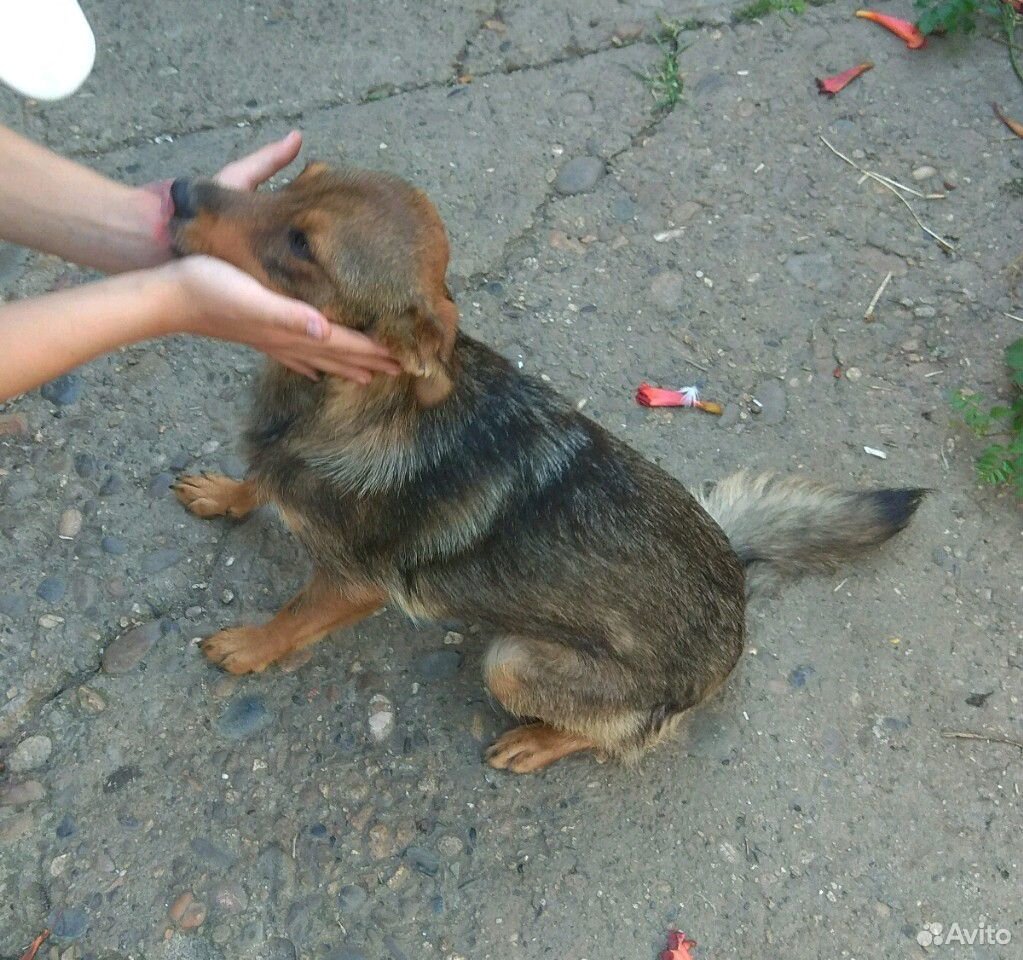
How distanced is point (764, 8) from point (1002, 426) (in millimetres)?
2377

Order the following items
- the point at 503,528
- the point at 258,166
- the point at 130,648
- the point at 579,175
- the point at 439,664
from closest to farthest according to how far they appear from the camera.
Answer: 1. the point at 503,528
2. the point at 258,166
3. the point at 130,648
4. the point at 439,664
5. the point at 579,175

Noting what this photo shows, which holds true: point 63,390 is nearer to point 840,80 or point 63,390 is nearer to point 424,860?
point 424,860

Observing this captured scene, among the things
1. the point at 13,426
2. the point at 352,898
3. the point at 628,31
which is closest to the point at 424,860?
the point at 352,898

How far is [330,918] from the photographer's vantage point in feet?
9.15

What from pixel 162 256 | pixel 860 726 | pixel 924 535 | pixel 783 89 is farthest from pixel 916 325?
pixel 162 256

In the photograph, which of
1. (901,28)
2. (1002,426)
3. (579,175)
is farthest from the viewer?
(901,28)

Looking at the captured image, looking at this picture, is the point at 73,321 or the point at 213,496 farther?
the point at 213,496

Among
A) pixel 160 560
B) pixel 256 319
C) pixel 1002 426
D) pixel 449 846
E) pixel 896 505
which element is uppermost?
pixel 256 319

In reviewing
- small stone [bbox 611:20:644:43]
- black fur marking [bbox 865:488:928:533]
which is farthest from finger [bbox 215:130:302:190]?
small stone [bbox 611:20:644:43]

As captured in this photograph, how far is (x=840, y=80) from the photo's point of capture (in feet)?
15.0

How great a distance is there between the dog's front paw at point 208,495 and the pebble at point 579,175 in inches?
77.6

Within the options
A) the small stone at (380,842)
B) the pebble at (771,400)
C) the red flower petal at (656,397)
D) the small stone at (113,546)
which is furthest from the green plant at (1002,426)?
the small stone at (113,546)

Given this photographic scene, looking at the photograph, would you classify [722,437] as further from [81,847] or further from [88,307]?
[81,847]

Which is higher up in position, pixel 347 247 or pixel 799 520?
pixel 347 247
